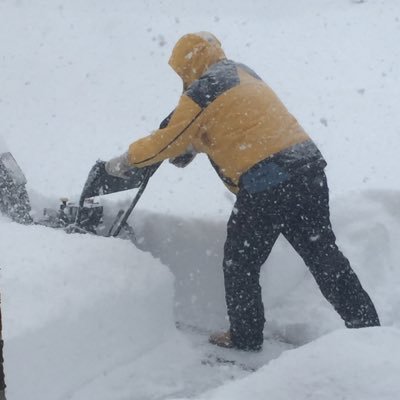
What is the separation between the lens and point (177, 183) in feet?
18.7

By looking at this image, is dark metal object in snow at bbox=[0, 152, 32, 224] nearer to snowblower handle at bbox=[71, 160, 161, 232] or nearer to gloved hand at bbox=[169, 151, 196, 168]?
snowblower handle at bbox=[71, 160, 161, 232]

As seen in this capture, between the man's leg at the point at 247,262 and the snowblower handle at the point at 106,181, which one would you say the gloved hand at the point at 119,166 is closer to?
the snowblower handle at the point at 106,181

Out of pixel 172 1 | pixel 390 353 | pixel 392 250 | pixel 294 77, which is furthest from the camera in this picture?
pixel 172 1

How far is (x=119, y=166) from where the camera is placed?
3.75m

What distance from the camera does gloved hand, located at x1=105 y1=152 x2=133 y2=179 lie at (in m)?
3.71

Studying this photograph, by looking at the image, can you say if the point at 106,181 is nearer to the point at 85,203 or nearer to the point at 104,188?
the point at 104,188

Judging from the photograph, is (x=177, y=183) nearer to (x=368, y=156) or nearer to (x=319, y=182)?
(x=368, y=156)

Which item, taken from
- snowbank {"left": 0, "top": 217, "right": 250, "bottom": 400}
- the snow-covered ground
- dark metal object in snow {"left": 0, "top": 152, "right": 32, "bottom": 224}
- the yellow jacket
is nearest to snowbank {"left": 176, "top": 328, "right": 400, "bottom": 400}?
the snow-covered ground

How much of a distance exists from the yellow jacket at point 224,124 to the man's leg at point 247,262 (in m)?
0.17

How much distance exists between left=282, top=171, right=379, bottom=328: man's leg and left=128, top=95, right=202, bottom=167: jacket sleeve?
60 centimetres

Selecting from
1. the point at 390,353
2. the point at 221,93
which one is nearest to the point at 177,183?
the point at 221,93

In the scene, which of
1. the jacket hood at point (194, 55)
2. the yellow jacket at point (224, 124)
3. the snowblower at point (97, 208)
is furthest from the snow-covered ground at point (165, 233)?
the jacket hood at point (194, 55)

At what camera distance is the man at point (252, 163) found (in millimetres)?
3461

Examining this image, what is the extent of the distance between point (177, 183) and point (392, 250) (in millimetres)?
1920
